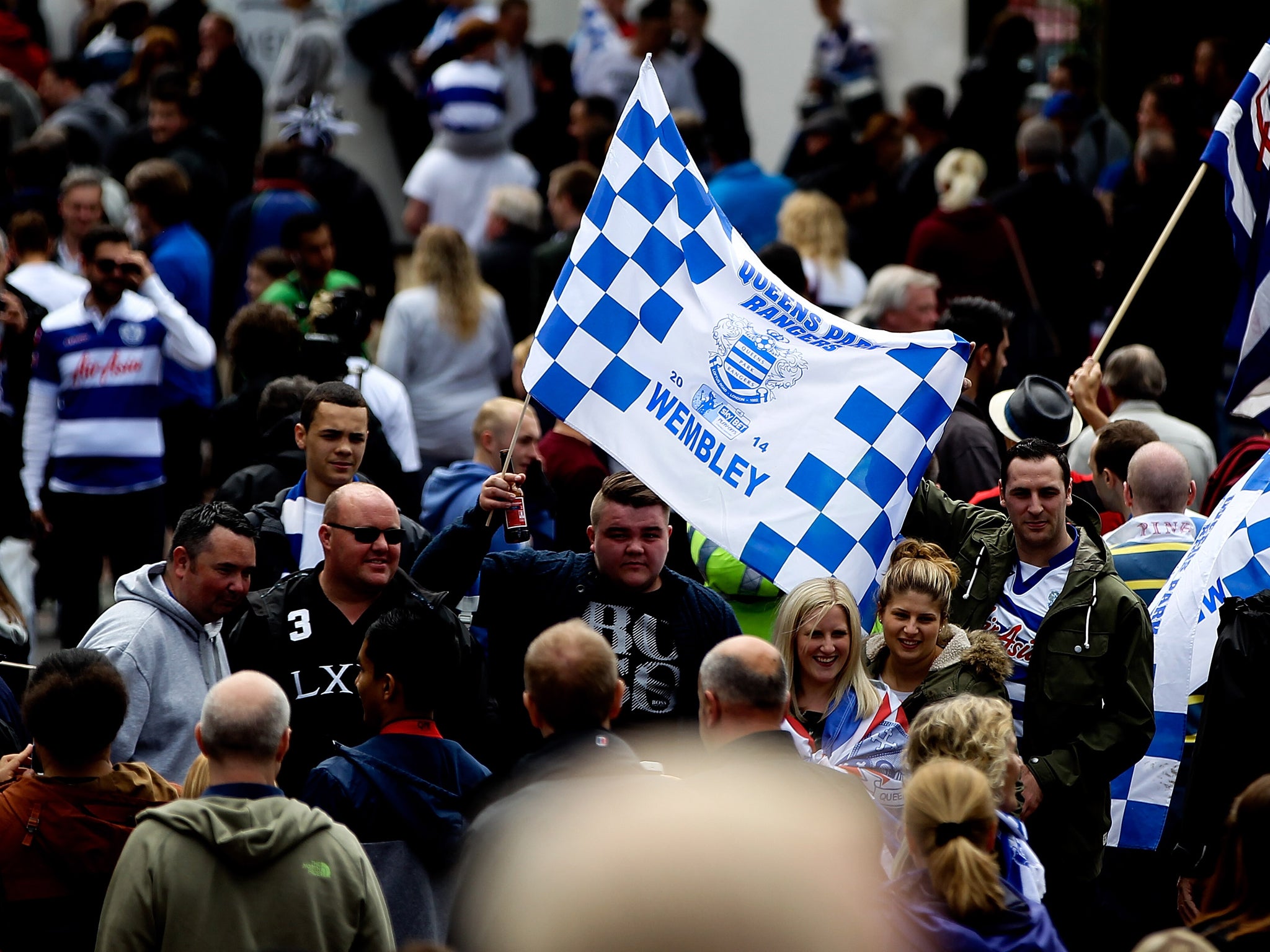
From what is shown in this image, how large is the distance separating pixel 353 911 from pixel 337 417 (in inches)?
110

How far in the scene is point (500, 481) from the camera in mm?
6184

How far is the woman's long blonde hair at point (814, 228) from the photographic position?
11320 mm

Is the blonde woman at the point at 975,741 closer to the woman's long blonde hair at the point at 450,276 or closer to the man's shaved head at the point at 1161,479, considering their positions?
the man's shaved head at the point at 1161,479


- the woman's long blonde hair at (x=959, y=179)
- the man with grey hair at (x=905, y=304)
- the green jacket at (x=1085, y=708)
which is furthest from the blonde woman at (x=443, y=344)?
the green jacket at (x=1085, y=708)

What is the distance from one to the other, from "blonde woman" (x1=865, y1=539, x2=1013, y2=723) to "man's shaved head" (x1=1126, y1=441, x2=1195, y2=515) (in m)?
1.02

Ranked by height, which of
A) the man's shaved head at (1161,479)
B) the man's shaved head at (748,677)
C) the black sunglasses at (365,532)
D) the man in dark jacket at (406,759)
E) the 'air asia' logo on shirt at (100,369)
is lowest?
the man in dark jacket at (406,759)

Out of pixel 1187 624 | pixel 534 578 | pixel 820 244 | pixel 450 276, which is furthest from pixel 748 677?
pixel 820 244

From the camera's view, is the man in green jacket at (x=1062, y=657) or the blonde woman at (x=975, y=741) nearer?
the blonde woman at (x=975, y=741)

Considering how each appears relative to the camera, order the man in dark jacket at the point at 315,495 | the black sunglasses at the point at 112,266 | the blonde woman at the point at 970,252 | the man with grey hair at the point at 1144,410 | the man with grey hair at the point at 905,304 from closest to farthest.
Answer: the man in dark jacket at the point at 315,495, the man with grey hair at the point at 1144,410, the black sunglasses at the point at 112,266, the man with grey hair at the point at 905,304, the blonde woman at the point at 970,252

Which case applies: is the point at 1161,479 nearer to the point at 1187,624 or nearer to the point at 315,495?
the point at 1187,624

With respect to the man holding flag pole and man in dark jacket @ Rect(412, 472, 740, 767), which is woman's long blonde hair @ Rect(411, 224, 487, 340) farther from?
man in dark jacket @ Rect(412, 472, 740, 767)

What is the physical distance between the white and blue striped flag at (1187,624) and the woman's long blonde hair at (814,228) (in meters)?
4.86

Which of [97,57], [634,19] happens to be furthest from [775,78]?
[97,57]

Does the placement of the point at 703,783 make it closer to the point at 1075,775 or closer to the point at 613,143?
the point at 1075,775
